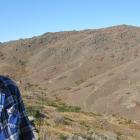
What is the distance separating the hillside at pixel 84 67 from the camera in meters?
54.0

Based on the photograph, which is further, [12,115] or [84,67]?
[84,67]

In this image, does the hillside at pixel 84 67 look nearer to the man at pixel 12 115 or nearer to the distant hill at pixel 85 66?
the distant hill at pixel 85 66

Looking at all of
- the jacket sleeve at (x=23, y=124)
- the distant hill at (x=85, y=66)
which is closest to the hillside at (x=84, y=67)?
the distant hill at (x=85, y=66)

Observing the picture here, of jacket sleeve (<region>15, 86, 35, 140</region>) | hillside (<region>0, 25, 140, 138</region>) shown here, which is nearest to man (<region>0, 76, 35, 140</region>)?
jacket sleeve (<region>15, 86, 35, 140</region>)

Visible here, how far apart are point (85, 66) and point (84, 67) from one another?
0.97 ft

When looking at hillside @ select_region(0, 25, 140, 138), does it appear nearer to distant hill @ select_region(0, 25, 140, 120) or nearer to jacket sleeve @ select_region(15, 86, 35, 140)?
distant hill @ select_region(0, 25, 140, 120)

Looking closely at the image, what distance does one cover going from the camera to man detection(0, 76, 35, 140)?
2266 millimetres

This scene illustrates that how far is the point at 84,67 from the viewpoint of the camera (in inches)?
3120

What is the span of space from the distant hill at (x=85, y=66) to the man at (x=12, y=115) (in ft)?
147

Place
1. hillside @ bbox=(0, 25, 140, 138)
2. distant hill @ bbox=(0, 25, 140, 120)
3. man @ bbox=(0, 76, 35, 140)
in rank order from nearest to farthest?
man @ bbox=(0, 76, 35, 140) → hillside @ bbox=(0, 25, 140, 138) → distant hill @ bbox=(0, 25, 140, 120)

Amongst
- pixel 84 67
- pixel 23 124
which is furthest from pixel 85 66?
pixel 23 124

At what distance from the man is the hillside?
4235 cm

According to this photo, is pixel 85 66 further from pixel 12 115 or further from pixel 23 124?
pixel 12 115

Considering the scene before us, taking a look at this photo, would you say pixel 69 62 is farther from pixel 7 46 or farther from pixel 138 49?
pixel 7 46
